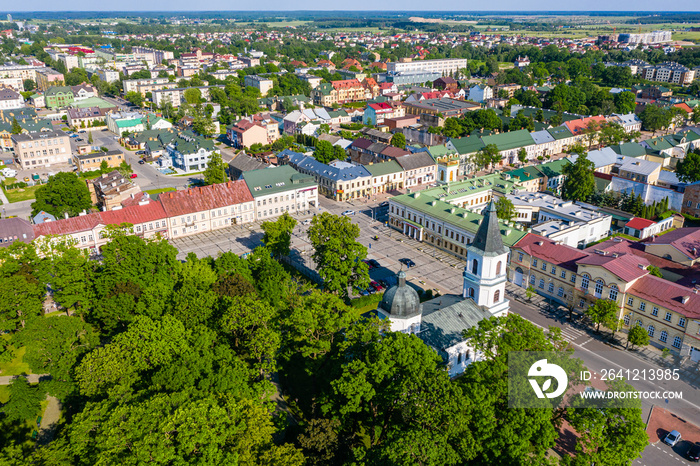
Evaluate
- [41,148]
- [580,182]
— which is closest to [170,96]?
[41,148]

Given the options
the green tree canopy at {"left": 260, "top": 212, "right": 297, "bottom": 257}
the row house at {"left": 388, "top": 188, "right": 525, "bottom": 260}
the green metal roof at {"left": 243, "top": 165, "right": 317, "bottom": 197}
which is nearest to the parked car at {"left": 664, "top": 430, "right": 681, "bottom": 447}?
the row house at {"left": 388, "top": 188, "right": 525, "bottom": 260}

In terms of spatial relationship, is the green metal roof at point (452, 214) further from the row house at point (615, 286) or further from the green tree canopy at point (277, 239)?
the green tree canopy at point (277, 239)

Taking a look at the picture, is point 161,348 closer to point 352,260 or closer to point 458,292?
point 352,260

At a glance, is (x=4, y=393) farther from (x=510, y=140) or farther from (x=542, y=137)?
(x=542, y=137)

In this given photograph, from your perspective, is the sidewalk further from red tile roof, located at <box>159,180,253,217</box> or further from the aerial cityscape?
red tile roof, located at <box>159,180,253,217</box>

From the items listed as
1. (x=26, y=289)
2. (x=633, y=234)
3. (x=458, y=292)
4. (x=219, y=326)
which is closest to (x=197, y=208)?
(x=26, y=289)

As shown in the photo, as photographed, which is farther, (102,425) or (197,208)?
(197,208)

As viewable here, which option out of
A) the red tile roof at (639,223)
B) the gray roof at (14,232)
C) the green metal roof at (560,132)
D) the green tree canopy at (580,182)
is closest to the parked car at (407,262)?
the red tile roof at (639,223)
